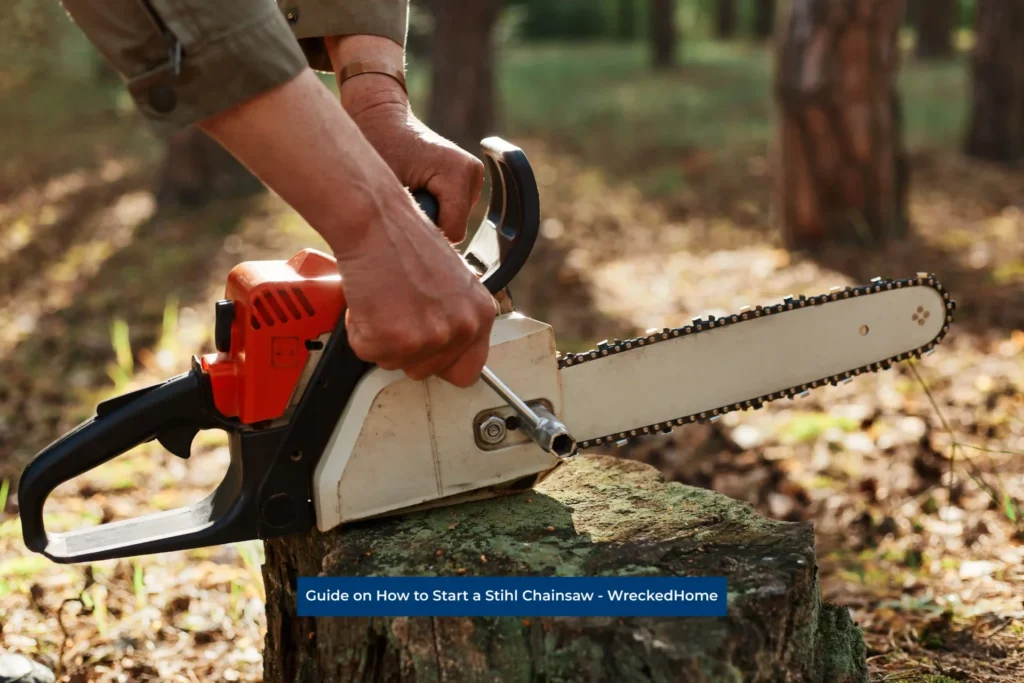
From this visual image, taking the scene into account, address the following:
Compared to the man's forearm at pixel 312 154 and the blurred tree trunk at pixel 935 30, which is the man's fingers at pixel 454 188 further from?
the blurred tree trunk at pixel 935 30

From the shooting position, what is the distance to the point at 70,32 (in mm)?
8055

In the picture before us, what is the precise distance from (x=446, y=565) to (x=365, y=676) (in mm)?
236

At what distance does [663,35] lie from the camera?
14.3 metres

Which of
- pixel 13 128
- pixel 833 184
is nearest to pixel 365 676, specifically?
pixel 833 184

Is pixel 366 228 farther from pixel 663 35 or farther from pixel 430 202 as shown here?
pixel 663 35

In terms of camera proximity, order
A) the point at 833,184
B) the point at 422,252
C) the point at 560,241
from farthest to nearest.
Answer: the point at 560,241, the point at 833,184, the point at 422,252

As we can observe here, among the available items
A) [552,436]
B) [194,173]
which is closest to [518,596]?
[552,436]

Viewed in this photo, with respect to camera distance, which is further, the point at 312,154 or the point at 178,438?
the point at 178,438

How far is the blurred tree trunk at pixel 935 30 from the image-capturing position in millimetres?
14008

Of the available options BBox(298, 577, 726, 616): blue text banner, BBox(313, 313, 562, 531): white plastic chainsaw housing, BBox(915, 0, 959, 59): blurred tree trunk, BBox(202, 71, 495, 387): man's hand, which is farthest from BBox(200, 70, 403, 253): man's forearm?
BBox(915, 0, 959, 59): blurred tree trunk

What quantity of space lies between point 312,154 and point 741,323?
97 cm

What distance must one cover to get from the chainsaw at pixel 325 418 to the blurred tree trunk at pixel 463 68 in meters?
6.07

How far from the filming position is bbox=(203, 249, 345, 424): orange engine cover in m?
1.66

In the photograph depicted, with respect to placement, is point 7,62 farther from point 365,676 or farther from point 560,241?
point 365,676
